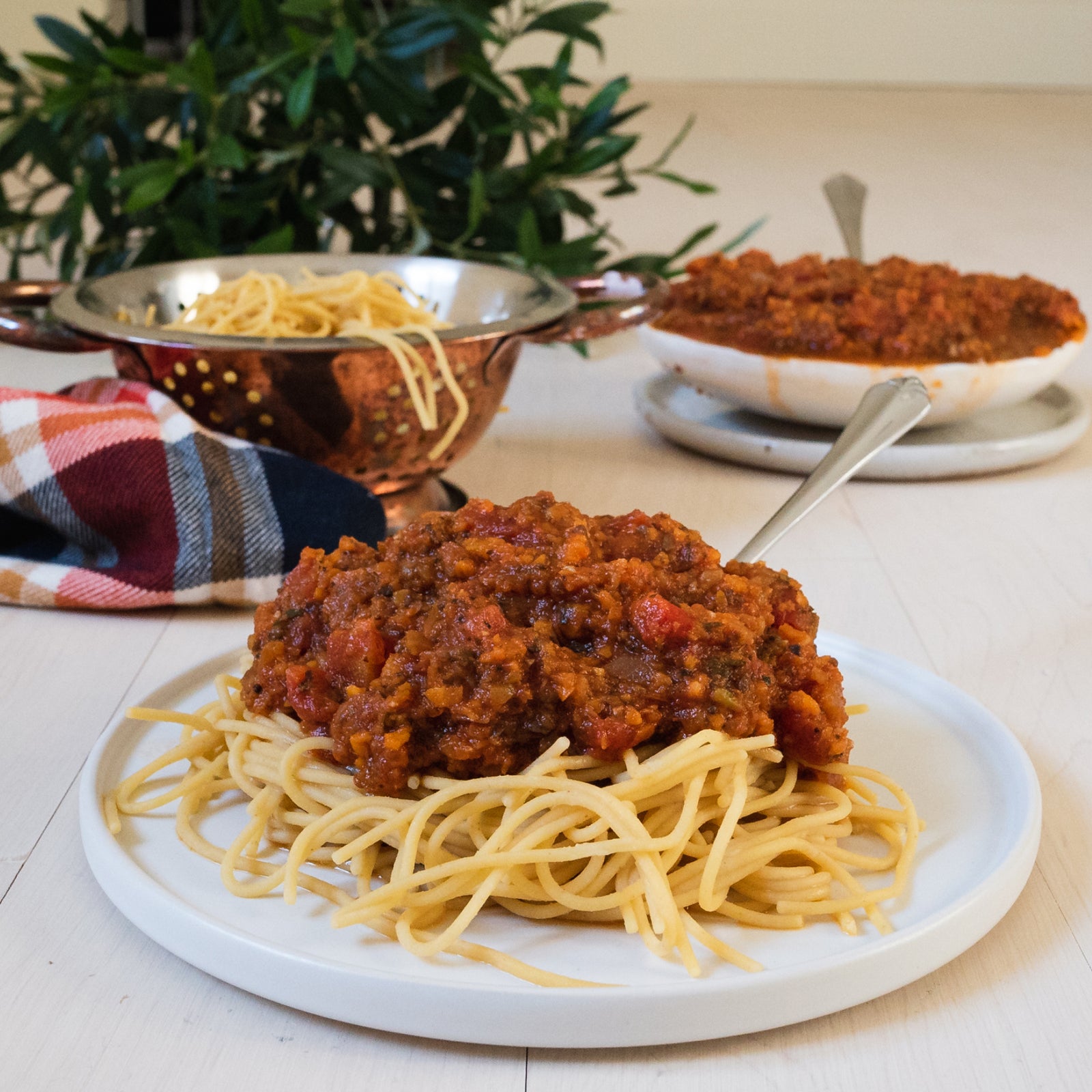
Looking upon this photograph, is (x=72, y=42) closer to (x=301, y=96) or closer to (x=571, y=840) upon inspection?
(x=301, y=96)

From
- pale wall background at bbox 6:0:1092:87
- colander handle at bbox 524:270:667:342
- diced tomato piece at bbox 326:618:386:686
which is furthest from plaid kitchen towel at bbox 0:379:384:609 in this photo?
pale wall background at bbox 6:0:1092:87

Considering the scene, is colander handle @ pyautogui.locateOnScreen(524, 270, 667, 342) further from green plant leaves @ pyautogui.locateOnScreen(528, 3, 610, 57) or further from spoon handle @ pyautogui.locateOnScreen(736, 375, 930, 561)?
green plant leaves @ pyautogui.locateOnScreen(528, 3, 610, 57)

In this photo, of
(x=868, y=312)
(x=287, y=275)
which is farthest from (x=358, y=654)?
(x=868, y=312)

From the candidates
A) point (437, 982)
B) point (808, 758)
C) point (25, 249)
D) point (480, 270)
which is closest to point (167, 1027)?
point (437, 982)

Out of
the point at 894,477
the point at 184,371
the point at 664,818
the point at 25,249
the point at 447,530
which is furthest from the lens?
the point at 25,249

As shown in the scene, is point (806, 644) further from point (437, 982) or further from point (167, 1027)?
point (167, 1027)
